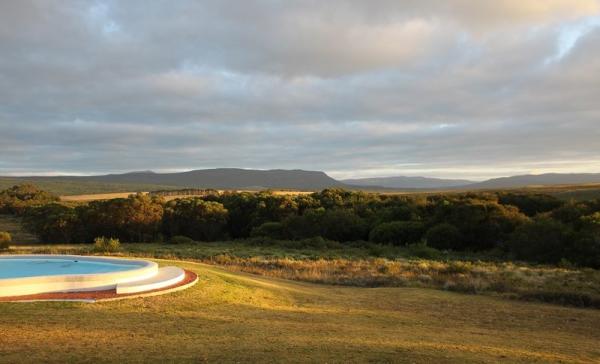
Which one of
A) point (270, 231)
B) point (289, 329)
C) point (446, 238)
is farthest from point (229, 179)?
point (289, 329)

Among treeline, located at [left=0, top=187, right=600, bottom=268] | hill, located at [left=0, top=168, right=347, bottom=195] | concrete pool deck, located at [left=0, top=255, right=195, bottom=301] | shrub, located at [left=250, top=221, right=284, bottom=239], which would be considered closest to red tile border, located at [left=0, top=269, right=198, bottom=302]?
concrete pool deck, located at [left=0, top=255, right=195, bottom=301]

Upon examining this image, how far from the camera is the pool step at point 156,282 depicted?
37.8ft

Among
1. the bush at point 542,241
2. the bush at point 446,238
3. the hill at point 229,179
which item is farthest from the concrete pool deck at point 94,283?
the hill at point 229,179

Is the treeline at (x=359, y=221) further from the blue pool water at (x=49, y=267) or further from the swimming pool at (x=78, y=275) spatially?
the blue pool water at (x=49, y=267)

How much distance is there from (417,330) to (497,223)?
25.2m

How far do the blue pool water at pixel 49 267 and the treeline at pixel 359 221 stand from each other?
21895 millimetres

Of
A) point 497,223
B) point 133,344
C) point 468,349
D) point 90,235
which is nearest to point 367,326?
point 468,349

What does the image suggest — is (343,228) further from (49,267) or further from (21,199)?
(21,199)

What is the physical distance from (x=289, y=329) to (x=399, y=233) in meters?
27.6

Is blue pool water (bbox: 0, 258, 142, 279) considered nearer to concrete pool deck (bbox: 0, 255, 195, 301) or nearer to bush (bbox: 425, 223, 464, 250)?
concrete pool deck (bbox: 0, 255, 195, 301)

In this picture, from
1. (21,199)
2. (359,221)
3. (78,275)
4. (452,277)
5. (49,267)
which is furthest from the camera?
(21,199)

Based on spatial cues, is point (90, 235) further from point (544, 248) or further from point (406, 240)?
point (544, 248)

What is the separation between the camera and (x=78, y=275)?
38.1ft

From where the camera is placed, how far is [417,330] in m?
10.0
